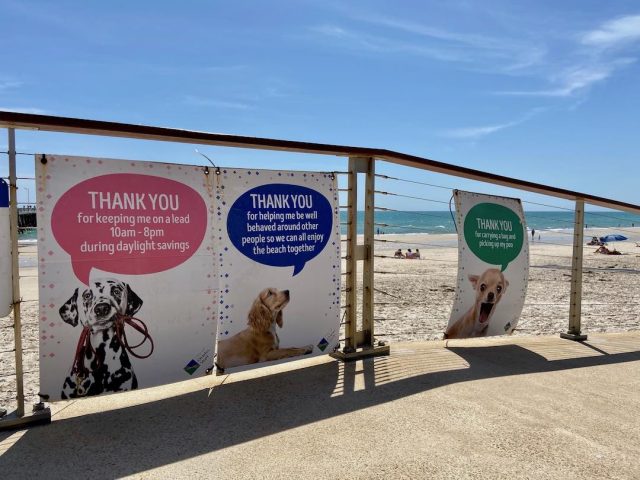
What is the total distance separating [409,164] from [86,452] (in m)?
3.14

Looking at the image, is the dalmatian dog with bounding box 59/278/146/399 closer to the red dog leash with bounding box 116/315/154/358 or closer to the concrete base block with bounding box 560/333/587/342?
the red dog leash with bounding box 116/315/154/358

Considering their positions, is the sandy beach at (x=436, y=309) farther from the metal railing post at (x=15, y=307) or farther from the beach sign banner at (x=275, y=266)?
the beach sign banner at (x=275, y=266)

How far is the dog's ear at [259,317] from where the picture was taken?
11.6ft

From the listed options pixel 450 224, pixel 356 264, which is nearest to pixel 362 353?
pixel 356 264

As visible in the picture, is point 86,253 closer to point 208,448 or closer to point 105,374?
point 105,374

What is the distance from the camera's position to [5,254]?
2729 mm

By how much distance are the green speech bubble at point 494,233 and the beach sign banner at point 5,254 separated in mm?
3464

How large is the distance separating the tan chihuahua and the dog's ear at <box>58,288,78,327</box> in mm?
2994

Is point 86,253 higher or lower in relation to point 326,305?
higher

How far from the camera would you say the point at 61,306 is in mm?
2824

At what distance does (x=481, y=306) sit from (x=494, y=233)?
691mm

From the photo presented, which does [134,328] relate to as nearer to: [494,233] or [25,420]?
[25,420]

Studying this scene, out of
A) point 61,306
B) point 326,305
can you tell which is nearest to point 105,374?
point 61,306

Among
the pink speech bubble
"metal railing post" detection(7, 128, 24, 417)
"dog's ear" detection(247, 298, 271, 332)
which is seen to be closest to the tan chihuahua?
"dog's ear" detection(247, 298, 271, 332)
